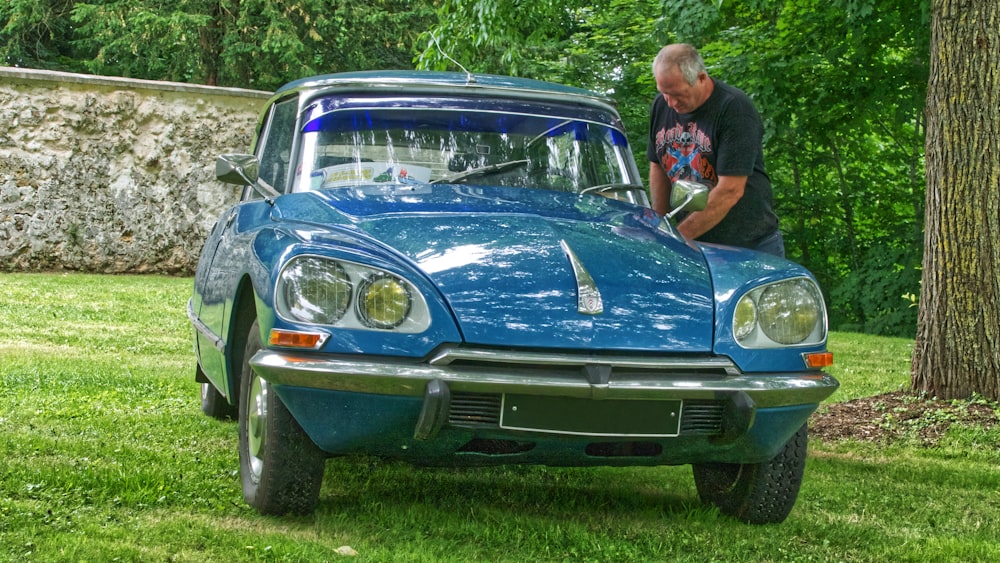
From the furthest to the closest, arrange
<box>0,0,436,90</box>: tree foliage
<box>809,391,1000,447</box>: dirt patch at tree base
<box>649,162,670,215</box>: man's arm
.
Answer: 1. <box>0,0,436,90</box>: tree foliage
2. <box>809,391,1000,447</box>: dirt patch at tree base
3. <box>649,162,670,215</box>: man's arm

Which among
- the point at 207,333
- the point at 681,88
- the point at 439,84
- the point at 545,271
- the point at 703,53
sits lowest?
the point at 207,333

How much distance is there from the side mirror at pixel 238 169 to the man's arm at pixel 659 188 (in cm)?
193

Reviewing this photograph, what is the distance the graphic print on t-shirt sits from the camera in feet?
17.8

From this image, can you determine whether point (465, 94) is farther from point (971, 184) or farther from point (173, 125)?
point (173, 125)

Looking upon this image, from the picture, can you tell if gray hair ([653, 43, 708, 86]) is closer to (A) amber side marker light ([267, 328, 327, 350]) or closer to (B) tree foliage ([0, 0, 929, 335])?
(B) tree foliage ([0, 0, 929, 335])

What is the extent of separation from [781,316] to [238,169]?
2.20 metres

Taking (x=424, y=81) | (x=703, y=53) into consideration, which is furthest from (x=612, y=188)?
(x=703, y=53)

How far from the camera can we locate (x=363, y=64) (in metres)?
25.5

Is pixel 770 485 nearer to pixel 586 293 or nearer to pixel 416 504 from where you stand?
pixel 586 293

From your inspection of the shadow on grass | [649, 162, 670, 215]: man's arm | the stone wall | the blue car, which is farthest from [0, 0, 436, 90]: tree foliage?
the blue car

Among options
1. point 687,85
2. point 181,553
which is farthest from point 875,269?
point 181,553

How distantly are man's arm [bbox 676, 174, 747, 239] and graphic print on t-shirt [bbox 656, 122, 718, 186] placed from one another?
6.8 inches

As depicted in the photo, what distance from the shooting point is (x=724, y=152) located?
5270 mm

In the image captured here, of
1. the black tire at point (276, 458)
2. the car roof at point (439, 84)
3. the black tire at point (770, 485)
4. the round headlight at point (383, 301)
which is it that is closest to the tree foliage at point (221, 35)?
the car roof at point (439, 84)
